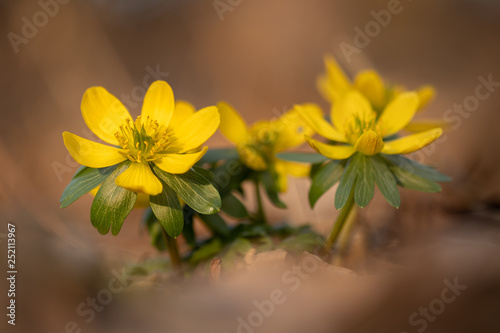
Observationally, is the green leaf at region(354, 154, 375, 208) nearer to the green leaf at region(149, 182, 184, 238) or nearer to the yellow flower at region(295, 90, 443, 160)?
the yellow flower at region(295, 90, 443, 160)

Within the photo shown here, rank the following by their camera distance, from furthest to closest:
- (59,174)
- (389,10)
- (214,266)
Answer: (389,10)
(59,174)
(214,266)

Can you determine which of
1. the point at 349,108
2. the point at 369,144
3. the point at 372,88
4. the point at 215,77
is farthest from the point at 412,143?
the point at 215,77

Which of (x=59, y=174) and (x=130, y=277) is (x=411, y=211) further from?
(x=59, y=174)

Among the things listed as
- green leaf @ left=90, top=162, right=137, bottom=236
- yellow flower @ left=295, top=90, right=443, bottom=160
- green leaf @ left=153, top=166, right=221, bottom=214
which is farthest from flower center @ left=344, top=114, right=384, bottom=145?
green leaf @ left=90, top=162, right=137, bottom=236

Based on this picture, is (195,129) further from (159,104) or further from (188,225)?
(188,225)

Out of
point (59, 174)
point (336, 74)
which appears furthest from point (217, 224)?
point (59, 174)
